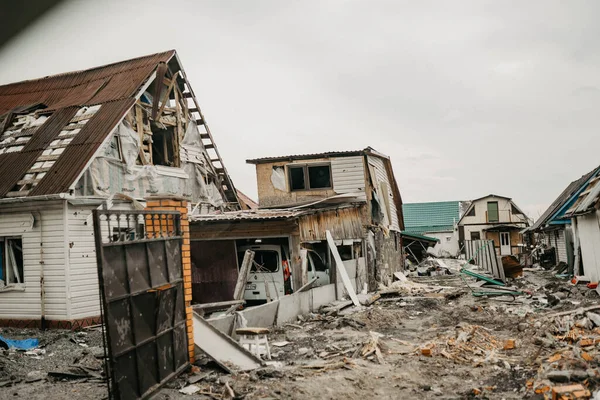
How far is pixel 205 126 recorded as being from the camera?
61.8 ft

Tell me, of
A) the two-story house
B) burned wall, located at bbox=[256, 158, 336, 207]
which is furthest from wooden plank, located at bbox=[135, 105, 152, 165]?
the two-story house

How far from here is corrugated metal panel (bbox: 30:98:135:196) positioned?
41.1 ft

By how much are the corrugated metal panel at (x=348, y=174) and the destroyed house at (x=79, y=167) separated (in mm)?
5941

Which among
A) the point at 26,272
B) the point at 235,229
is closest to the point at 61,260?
the point at 26,272

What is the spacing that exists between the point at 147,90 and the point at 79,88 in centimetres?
305

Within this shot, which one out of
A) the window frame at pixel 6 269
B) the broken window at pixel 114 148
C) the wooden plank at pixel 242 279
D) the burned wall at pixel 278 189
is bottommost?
the wooden plank at pixel 242 279

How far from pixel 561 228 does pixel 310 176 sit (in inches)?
564

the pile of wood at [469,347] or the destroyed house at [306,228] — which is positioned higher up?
the destroyed house at [306,228]

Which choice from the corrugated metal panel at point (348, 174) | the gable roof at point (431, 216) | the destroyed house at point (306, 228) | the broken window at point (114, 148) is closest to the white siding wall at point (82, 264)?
the broken window at point (114, 148)

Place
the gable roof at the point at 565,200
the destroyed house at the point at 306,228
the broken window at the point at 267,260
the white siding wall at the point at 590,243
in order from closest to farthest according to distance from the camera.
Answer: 1. the broken window at the point at 267,260
2. the destroyed house at the point at 306,228
3. the white siding wall at the point at 590,243
4. the gable roof at the point at 565,200

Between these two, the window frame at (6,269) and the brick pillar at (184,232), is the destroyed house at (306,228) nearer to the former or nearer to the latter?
the window frame at (6,269)

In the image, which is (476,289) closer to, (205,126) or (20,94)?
(205,126)

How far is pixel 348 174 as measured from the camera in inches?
858

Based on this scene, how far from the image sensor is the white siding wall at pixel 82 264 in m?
12.6
